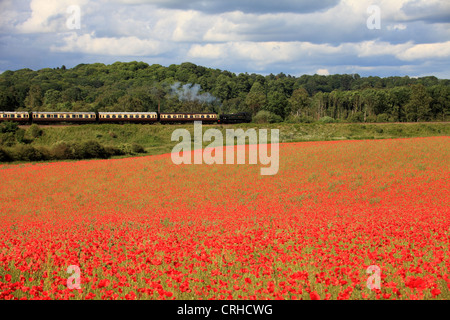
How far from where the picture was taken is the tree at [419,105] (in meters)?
97.9

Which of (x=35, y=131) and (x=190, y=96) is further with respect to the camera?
(x=190, y=96)

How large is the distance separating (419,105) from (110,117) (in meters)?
72.4

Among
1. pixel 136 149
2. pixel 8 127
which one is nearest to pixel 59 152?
pixel 136 149

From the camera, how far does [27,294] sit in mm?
6699

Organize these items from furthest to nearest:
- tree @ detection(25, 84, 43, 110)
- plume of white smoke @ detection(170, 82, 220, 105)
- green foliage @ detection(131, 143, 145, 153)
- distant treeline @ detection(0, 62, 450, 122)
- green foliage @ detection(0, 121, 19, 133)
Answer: plume of white smoke @ detection(170, 82, 220, 105) < tree @ detection(25, 84, 43, 110) < distant treeline @ detection(0, 62, 450, 122) < green foliage @ detection(0, 121, 19, 133) < green foliage @ detection(131, 143, 145, 153)

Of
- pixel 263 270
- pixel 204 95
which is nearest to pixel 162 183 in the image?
pixel 263 270

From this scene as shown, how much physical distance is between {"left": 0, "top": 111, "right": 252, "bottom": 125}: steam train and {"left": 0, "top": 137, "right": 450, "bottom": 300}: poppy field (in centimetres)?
5526

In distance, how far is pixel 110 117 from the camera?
7806cm

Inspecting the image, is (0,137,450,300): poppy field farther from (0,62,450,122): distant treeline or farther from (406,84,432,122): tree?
(406,84,432,122): tree

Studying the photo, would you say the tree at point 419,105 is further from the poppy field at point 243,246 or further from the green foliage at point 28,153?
the green foliage at point 28,153

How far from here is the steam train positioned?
72188 mm

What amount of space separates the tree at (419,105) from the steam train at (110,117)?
42.9m

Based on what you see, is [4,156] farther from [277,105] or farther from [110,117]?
[277,105]

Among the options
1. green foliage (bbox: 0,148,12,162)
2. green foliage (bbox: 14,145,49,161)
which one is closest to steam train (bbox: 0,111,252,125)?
green foliage (bbox: 14,145,49,161)
